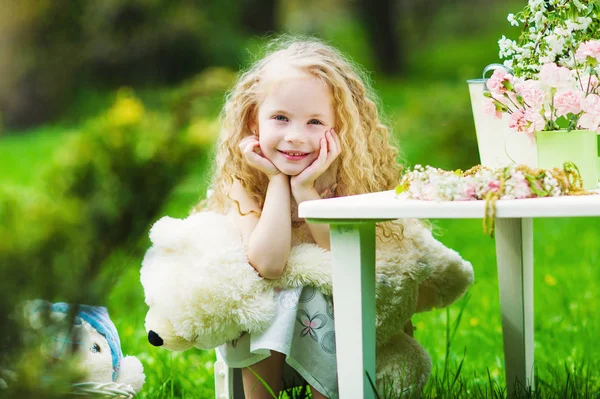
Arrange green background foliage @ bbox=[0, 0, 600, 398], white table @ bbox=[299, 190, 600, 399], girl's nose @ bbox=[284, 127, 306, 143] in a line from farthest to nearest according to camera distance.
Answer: girl's nose @ bbox=[284, 127, 306, 143] → white table @ bbox=[299, 190, 600, 399] → green background foliage @ bbox=[0, 0, 600, 398]

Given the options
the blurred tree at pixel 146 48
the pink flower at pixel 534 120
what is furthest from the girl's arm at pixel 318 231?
the blurred tree at pixel 146 48

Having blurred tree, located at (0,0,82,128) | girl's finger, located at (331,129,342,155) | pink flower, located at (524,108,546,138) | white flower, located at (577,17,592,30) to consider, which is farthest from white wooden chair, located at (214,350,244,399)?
blurred tree, located at (0,0,82,128)

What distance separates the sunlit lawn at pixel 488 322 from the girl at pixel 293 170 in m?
0.26

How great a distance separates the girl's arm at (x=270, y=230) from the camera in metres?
2.41

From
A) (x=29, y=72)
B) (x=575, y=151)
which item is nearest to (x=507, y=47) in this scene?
(x=575, y=151)

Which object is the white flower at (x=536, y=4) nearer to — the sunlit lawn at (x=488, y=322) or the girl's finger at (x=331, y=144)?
the girl's finger at (x=331, y=144)

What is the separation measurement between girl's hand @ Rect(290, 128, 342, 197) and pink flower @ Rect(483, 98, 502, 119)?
40 centimetres

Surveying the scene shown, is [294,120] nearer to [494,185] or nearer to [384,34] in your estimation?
[494,185]

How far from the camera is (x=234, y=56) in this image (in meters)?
12.0

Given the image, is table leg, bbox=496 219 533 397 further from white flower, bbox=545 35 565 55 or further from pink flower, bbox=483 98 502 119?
white flower, bbox=545 35 565 55

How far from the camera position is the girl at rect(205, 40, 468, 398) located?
2.41 meters

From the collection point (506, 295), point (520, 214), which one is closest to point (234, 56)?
point (506, 295)

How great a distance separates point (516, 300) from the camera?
2791mm

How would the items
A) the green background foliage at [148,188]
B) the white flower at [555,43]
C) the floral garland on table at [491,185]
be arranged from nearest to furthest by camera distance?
the green background foliage at [148,188]
the floral garland on table at [491,185]
the white flower at [555,43]
